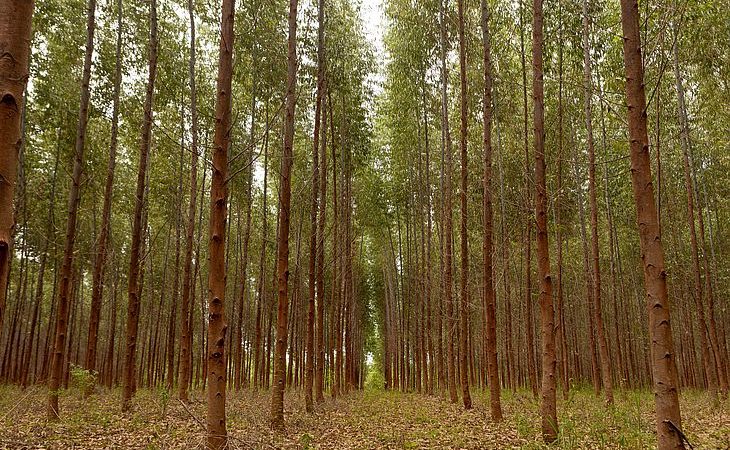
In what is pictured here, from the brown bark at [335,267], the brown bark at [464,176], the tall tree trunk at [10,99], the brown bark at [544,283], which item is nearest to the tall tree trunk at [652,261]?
the brown bark at [544,283]

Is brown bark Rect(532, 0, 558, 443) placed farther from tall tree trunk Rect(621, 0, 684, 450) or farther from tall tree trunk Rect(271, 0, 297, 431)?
tall tree trunk Rect(271, 0, 297, 431)

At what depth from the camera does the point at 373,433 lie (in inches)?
305

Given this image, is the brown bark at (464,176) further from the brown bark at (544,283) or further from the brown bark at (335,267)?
the brown bark at (544,283)

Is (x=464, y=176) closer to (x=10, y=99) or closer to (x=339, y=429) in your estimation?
(x=339, y=429)

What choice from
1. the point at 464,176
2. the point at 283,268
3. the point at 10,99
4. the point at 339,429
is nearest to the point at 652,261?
the point at 10,99

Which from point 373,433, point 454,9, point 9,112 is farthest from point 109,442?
point 454,9

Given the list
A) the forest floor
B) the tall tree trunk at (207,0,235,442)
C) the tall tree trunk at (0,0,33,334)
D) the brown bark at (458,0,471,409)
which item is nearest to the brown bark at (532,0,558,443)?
the forest floor

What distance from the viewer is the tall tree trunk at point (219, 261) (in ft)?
12.2

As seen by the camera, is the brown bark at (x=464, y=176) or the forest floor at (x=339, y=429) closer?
the forest floor at (x=339, y=429)

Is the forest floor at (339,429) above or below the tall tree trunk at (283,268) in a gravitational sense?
below

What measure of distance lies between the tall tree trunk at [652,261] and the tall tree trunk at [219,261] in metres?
3.15

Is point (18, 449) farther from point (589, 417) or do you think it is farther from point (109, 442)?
point (589, 417)

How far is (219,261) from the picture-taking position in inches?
153

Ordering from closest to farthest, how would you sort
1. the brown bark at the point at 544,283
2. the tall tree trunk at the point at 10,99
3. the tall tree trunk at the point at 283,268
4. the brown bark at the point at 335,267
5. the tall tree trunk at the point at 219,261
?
the tall tree trunk at the point at 10,99, the tall tree trunk at the point at 219,261, the brown bark at the point at 544,283, the tall tree trunk at the point at 283,268, the brown bark at the point at 335,267
